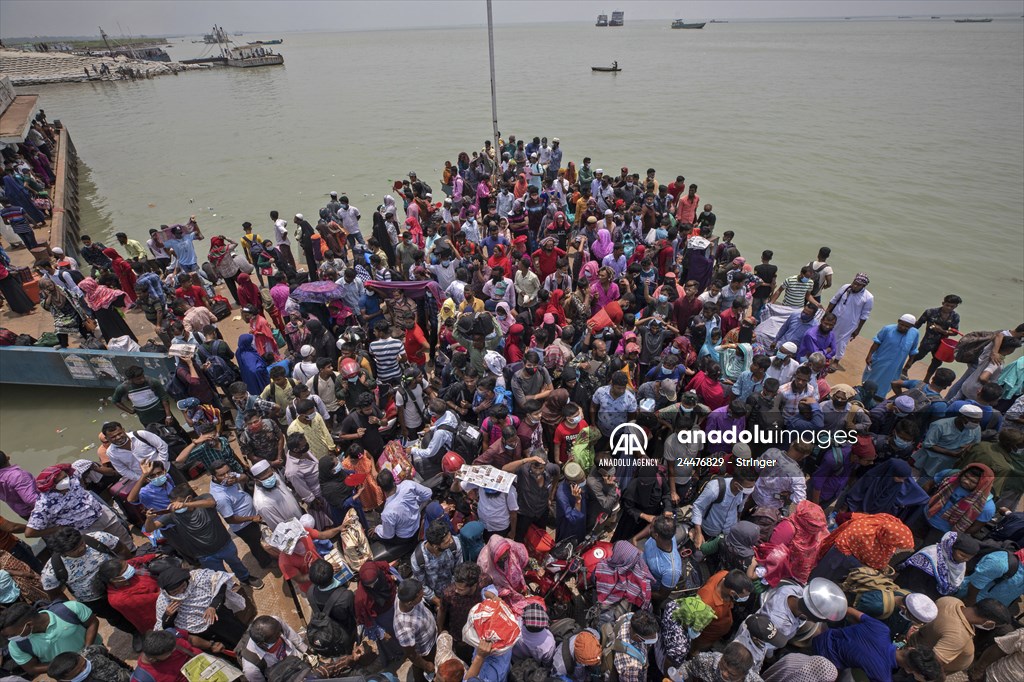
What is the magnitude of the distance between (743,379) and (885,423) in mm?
1396

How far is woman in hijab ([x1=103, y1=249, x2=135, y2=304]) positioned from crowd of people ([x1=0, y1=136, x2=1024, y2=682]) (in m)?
4.00

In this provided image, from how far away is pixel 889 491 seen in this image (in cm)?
443

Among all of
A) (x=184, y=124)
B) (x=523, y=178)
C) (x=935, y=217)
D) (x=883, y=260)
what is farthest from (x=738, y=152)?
(x=184, y=124)

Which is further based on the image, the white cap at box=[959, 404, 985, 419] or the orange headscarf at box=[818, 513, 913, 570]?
the white cap at box=[959, 404, 985, 419]

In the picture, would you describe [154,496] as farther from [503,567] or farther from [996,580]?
[996,580]

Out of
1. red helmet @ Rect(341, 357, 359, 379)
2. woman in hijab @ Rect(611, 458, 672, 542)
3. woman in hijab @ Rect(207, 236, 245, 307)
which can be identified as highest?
woman in hijab @ Rect(207, 236, 245, 307)

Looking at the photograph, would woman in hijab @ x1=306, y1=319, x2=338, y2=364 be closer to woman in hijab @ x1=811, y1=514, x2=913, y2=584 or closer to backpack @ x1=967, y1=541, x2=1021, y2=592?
woman in hijab @ x1=811, y1=514, x2=913, y2=584

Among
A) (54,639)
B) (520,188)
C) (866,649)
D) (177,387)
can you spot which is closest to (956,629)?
(866,649)

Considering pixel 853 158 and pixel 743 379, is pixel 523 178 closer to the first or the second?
pixel 743 379

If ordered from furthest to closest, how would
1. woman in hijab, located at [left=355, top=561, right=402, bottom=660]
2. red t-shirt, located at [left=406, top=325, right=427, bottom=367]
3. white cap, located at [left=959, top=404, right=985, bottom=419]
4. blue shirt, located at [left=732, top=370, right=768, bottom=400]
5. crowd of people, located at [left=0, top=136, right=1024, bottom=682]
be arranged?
red t-shirt, located at [left=406, top=325, right=427, bottom=367] < blue shirt, located at [left=732, top=370, right=768, bottom=400] < white cap, located at [left=959, top=404, right=985, bottom=419] < woman in hijab, located at [left=355, top=561, right=402, bottom=660] < crowd of people, located at [left=0, top=136, right=1024, bottom=682]

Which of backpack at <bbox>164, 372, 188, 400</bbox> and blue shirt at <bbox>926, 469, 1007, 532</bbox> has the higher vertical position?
backpack at <bbox>164, 372, 188, 400</bbox>

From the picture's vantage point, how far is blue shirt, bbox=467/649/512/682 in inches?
121

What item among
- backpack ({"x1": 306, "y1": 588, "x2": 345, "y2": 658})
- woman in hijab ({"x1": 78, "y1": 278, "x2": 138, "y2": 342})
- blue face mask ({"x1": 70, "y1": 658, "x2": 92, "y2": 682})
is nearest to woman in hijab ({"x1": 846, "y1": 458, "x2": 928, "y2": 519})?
backpack ({"x1": 306, "y1": 588, "x2": 345, "y2": 658})

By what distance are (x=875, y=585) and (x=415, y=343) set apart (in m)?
5.13
